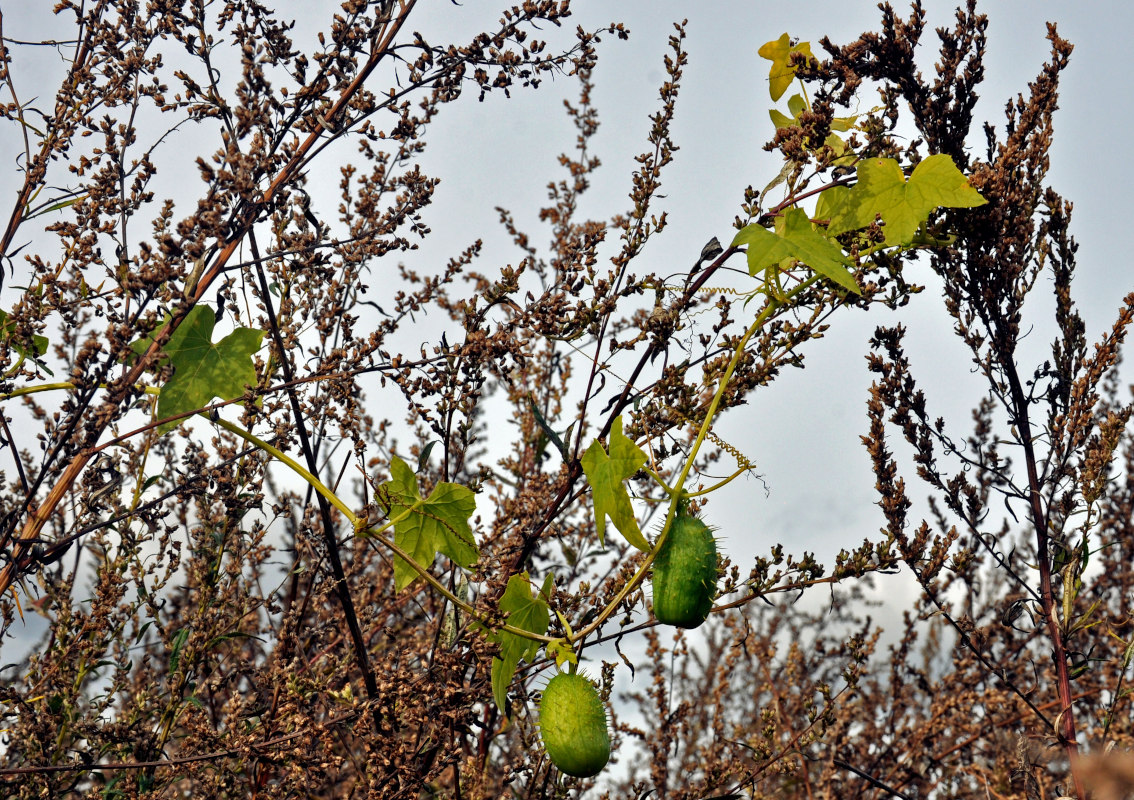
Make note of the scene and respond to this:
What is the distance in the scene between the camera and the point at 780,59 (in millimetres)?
2047

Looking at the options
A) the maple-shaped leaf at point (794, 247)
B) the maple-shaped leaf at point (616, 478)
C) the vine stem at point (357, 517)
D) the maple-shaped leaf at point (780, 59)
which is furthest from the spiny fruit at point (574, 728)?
the maple-shaped leaf at point (780, 59)

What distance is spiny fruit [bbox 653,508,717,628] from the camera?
1548 millimetres

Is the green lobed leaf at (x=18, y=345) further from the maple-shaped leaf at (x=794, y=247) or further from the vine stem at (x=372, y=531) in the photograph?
the maple-shaped leaf at (x=794, y=247)

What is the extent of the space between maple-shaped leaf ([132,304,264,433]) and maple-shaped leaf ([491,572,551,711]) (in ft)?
2.23

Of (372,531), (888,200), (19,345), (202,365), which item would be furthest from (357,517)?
(888,200)

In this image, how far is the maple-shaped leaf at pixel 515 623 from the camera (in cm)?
170

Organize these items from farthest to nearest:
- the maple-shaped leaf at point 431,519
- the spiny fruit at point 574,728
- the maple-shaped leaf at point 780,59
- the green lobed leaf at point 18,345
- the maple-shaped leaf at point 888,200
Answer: the maple-shaped leaf at point 780,59 → the maple-shaped leaf at point 888,200 → the maple-shaped leaf at point 431,519 → the green lobed leaf at point 18,345 → the spiny fruit at point 574,728

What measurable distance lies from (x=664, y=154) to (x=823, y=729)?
144cm

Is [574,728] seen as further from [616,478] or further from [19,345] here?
[19,345]

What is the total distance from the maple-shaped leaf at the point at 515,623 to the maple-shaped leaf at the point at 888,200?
0.97 meters

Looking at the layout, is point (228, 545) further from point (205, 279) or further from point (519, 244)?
point (519, 244)

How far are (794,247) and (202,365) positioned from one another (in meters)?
1.20

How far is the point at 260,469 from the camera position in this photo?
2195mm

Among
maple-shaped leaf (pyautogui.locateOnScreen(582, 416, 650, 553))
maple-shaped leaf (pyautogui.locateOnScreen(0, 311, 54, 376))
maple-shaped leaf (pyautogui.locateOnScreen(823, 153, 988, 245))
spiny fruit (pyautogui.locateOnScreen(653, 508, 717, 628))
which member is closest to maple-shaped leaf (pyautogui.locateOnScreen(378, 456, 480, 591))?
maple-shaped leaf (pyautogui.locateOnScreen(582, 416, 650, 553))
